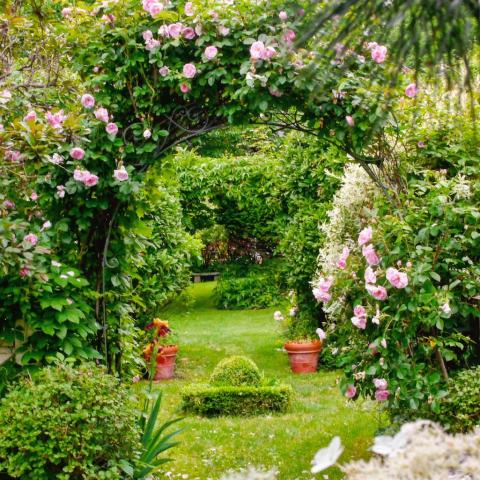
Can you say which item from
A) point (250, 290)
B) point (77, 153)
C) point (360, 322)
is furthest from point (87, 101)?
point (250, 290)

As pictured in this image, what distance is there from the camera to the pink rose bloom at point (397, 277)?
→ 11.0 feet

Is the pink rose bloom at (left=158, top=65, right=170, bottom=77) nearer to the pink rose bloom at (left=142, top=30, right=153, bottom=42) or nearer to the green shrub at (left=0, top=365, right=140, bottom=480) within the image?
the pink rose bloom at (left=142, top=30, right=153, bottom=42)

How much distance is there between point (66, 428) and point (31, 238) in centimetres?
100

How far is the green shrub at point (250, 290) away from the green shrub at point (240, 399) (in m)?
5.73

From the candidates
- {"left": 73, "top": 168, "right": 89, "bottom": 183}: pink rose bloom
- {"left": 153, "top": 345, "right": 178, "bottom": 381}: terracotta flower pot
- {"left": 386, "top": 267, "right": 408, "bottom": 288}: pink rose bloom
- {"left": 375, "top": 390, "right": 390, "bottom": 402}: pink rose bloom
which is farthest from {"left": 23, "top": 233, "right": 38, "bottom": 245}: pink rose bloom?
{"left": 153, "top": 345, "right": 178, "bottom": 381}: terracotta flower pot

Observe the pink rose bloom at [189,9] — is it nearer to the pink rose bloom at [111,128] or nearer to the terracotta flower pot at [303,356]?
the pink rose bloom at [111,128]

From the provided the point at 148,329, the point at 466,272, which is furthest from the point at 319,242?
the point at 466,272

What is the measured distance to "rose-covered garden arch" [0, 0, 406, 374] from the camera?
11.7 feet

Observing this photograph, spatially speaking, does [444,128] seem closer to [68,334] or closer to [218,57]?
[218,57]

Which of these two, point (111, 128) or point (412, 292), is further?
point (111, 128)

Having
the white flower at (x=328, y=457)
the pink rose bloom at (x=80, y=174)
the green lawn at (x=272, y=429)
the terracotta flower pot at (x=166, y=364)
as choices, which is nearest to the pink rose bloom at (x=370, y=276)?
the green lawn at (x=272, y=429)

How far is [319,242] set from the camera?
7156 millimetres

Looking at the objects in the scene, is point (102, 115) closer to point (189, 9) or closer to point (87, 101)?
point (87, 101)

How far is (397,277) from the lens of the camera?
132 inches
